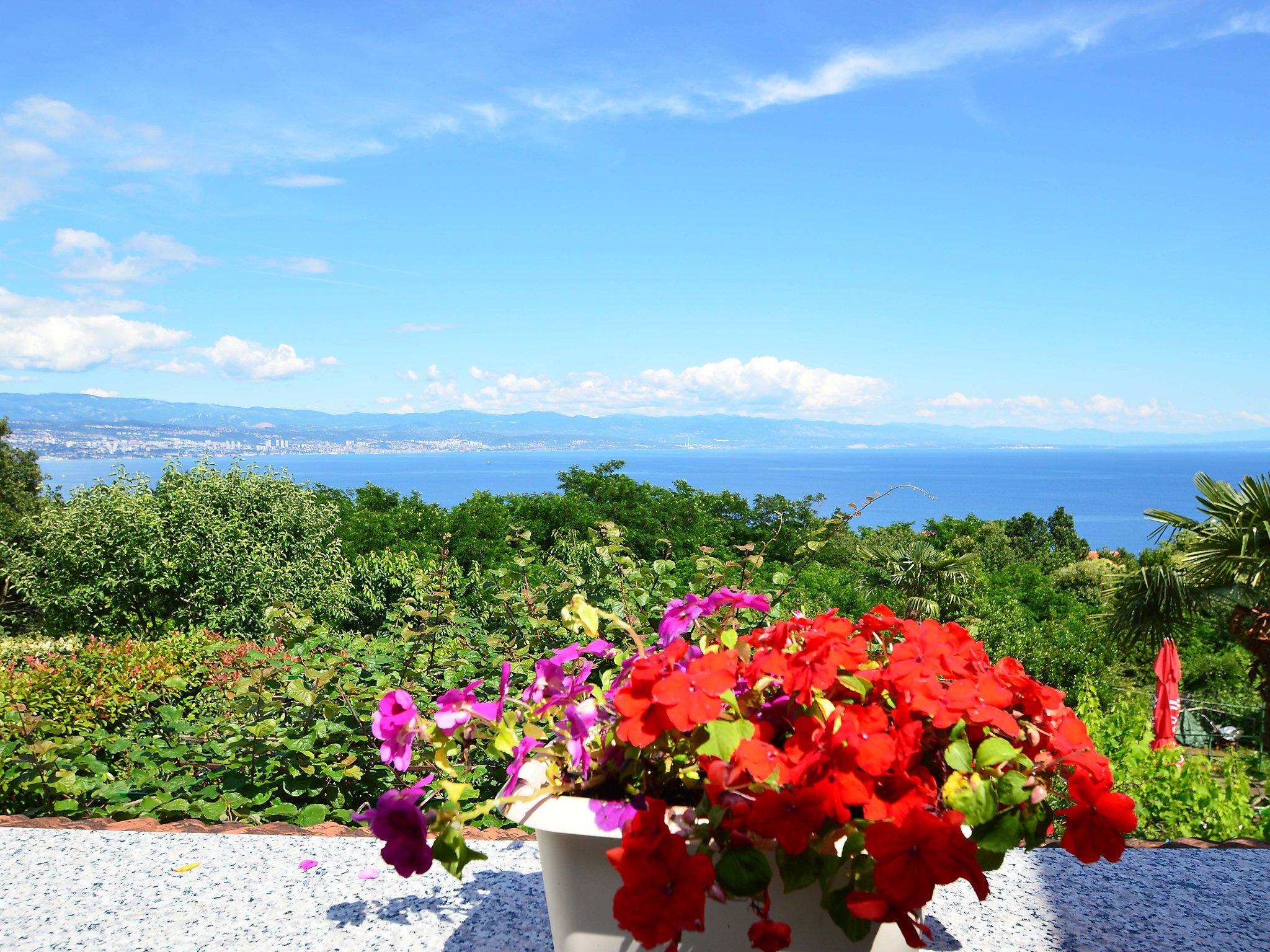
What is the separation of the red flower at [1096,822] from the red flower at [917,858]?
0.18 metres

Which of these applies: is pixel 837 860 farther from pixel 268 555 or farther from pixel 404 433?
pixel 404 433

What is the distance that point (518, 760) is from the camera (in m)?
1.13

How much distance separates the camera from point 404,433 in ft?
419

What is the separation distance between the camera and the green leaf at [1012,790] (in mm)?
1001

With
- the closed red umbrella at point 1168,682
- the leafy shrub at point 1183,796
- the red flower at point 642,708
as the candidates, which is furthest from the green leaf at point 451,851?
the closed red umbrella at point 1168,682

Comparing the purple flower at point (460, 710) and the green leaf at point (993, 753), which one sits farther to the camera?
the purple flower at point (460, 710)

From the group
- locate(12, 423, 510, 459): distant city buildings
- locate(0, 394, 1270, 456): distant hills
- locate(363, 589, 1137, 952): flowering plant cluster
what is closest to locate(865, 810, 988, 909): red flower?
locate(363, 589, 1137, 952): flowering plant cluster

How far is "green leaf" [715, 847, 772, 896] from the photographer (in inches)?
36.2

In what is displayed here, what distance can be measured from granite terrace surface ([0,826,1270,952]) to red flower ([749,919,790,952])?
966mm

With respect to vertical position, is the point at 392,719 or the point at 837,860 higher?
the point at 392,719

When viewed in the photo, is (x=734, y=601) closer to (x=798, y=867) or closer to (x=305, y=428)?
(x=798, y=867)

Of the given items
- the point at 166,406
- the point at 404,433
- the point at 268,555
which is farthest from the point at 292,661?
the point at 166,406

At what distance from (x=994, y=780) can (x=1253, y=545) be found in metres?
9.56

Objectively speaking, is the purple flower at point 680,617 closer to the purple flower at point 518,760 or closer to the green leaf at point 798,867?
the purple flower at point 518,760
